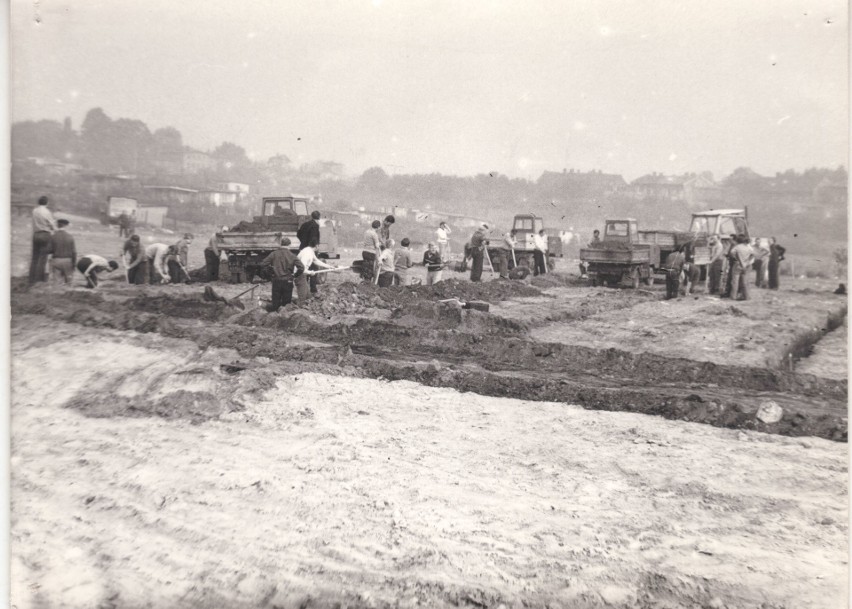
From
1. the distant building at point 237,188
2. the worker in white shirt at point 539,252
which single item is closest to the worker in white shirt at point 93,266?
the distant building at point 237,188

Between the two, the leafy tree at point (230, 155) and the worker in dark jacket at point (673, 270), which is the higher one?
the leafy tree at point (230, 155)

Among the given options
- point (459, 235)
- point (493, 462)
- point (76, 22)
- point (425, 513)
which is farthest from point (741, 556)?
point (76, 22)

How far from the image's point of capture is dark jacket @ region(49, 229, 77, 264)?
348cm

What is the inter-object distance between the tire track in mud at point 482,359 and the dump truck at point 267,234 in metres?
0.37

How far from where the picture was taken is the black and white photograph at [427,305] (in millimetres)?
2792

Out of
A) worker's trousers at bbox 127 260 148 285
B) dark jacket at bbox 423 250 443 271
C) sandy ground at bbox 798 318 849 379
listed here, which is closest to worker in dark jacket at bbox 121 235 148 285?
worker's trousers at bbox 127 260 148 285

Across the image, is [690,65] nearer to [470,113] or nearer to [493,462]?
[470,113]

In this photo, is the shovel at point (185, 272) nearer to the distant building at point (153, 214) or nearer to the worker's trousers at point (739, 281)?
the distant building at point (153, 214)

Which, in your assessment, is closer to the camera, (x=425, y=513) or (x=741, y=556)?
(x=741, y=556)

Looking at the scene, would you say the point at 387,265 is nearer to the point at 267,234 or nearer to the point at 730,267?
the point at 267,234

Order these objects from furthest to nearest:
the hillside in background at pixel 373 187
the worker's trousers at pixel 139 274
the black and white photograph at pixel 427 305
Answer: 1. the worker's trousers at pixel 139 274
2. the hillside in background at pixel 373 187
3. the black and white photograph at pixel 427 305

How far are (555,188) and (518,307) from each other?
92cm

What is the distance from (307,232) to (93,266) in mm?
1231

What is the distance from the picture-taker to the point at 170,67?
11.8 ft
